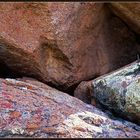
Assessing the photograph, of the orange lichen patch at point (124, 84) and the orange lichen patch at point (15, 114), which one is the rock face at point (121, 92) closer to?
the orange lichen patch at point (124, 84)

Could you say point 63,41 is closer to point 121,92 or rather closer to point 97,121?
point 121,92

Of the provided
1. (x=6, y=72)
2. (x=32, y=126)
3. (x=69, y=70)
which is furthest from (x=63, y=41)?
(x=32, y=126)

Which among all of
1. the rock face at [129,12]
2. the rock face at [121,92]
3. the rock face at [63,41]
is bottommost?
the rock face at [121,92]

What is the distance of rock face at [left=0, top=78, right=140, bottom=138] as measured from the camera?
11.1ft

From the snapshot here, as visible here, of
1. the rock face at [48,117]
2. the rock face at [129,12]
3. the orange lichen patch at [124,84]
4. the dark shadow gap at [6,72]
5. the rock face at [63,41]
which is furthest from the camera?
the dark shadow gap at [6,72]

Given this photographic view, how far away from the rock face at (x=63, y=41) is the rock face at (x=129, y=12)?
6.5 inches

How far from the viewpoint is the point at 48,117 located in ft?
11.7

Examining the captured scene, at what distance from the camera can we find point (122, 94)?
13.0 feet

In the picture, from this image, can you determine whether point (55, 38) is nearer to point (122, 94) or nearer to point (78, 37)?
point (78, 37)

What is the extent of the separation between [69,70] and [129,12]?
43.6 inches

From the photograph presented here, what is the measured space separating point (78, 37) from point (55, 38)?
1.27ft

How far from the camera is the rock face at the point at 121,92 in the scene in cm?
388

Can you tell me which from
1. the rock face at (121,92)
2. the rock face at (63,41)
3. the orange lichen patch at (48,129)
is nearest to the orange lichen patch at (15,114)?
the orange lichen patch at (48,129)

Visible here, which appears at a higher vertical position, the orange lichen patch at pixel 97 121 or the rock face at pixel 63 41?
the rock face at pixel 63 41
